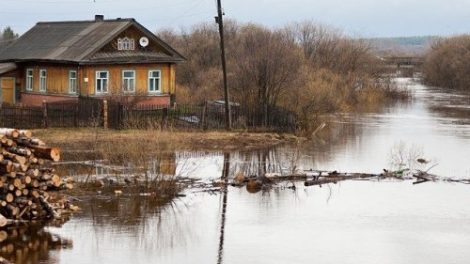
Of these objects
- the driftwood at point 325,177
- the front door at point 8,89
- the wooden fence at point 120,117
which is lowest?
the driftwood at point 325,177

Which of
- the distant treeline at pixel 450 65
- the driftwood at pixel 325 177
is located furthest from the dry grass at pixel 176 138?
the distant treeline at pixel 450 65

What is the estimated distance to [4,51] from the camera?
137 ft

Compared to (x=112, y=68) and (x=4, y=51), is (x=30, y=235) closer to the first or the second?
(x=112, y=68)

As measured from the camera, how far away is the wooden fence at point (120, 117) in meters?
31.4

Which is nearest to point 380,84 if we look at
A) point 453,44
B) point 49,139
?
point 453,44

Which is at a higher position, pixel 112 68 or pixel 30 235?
pixel 112 68

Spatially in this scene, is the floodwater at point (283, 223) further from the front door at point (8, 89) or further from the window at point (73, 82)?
the front door at point (8, 89)

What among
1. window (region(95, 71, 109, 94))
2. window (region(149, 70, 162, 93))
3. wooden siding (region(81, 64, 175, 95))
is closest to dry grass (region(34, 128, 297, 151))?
wooden siding (region(81, 64, 175, 95))

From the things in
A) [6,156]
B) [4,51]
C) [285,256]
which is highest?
[4,51]

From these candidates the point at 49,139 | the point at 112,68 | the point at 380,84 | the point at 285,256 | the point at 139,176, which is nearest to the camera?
the point at 285,256

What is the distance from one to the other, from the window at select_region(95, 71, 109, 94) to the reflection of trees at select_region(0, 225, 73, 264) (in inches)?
825

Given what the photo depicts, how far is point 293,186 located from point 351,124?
68.1 ft

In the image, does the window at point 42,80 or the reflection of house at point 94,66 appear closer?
the reflection of house at point 94,66

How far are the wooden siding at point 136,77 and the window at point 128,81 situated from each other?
16 cm
